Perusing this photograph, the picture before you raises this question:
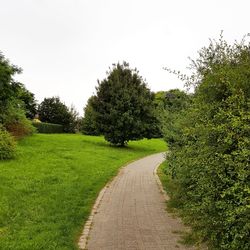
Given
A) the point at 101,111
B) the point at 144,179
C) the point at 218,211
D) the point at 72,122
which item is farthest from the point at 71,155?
the point at 72,122

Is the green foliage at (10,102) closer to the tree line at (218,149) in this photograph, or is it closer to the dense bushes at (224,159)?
the tree line at (218,149)

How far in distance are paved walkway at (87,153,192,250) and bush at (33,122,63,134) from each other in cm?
3738

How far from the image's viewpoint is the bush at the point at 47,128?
53625mm

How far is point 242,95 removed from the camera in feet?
21.3

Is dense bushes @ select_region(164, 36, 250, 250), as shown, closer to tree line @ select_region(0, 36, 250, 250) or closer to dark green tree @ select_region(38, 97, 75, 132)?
tree line @ select_region(0, 36, 250, 250)

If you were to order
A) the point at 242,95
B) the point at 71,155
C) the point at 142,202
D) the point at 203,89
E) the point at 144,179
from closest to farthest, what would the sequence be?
the point at 242,95 → the point at 203,89 → the point at 142,202 → the point at 144,179 → the point at 71,155

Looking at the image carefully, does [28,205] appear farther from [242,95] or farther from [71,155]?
[71,155]

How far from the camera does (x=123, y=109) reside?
38.9 meters

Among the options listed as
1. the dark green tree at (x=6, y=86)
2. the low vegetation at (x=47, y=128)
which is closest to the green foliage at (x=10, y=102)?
the dark green tree at (x=6, y=86)

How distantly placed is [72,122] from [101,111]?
93.3ft

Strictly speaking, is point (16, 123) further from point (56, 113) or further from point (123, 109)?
point (56, 113)

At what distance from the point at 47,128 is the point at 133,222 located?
151 feet

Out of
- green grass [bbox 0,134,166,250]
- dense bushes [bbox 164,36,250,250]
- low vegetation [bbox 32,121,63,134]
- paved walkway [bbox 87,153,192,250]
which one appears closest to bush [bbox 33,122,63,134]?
low vegetation [bbox 32,121,63,134]

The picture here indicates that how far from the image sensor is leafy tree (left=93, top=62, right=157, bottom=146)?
1521 inches
